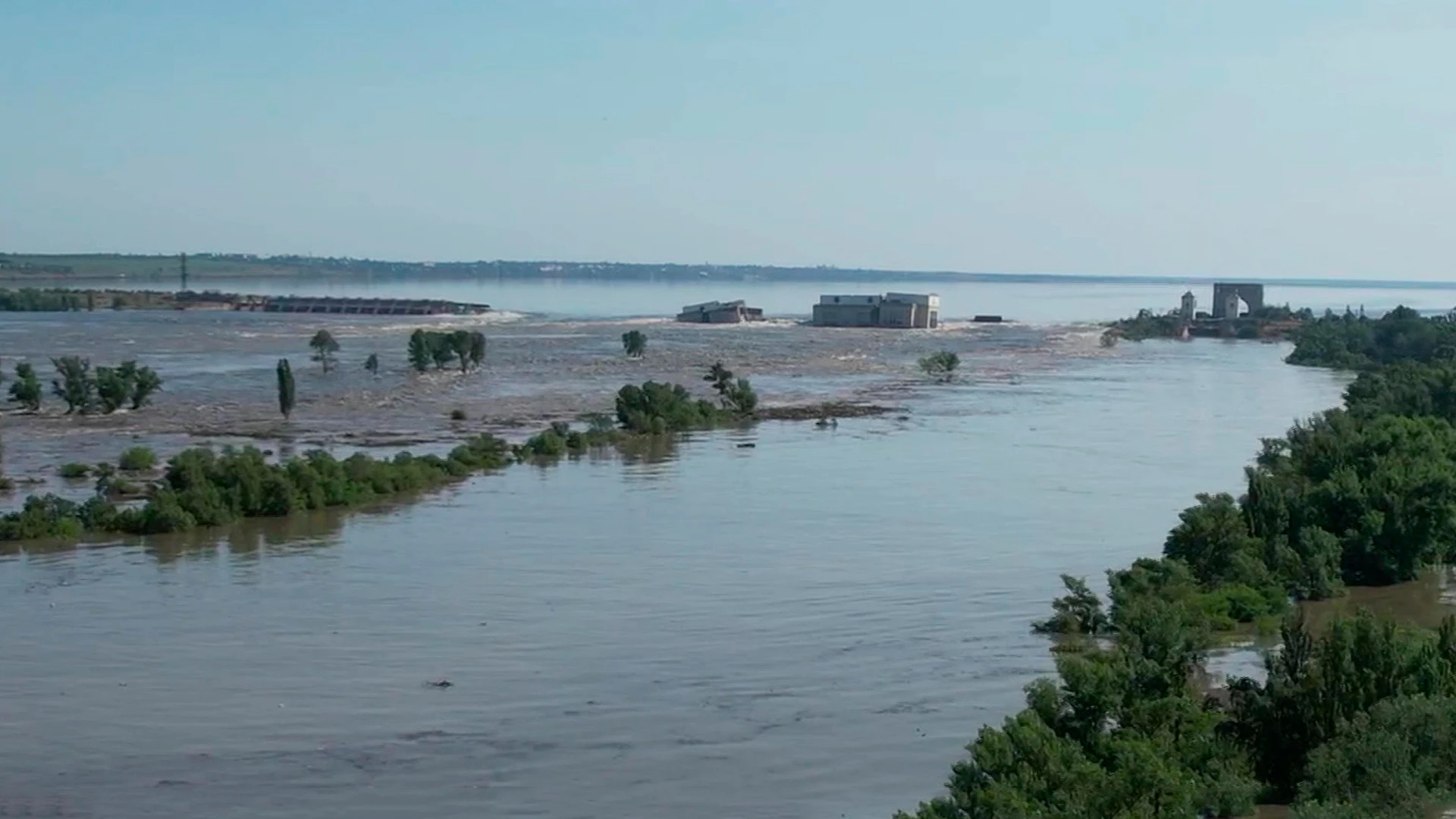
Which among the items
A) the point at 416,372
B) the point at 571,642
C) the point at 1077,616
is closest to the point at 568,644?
the point at 571,642

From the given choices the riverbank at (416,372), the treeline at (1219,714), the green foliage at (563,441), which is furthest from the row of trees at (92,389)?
the treeline at (1219,714)

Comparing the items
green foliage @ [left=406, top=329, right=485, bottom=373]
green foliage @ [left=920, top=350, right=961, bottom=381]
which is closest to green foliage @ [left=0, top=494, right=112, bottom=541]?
green foliage @ [left=406, top=329, right=485, bottom=373]

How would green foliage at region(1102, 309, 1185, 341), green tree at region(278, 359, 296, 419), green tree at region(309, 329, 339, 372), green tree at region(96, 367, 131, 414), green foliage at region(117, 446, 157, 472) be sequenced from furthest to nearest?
green foliage at region(1102, 309, 1185, 341) < green tree at region(309, 329, 339, 372) < green tree at region(96, 367, 131, 414) < green tree at region(278, 359, 296, 419) < green foliage at region(117, 446, 157, 472)

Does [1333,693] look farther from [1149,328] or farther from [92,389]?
[1149,328]

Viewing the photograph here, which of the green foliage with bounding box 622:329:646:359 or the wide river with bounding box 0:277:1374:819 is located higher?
the green foliage with bounding box 622:329:646:359

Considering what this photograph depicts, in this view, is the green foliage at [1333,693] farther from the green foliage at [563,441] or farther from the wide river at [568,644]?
the green foliage at [563,441]

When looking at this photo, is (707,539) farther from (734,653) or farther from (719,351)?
(719,351)

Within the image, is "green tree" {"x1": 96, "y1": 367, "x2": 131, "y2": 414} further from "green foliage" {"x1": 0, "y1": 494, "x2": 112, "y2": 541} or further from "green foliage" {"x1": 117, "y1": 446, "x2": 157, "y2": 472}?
"green foliage" {"x1": 0, "y1": 494, "x2": 112, "y2": 541}
